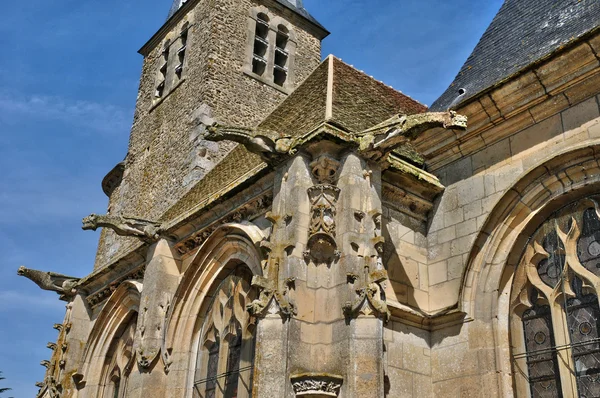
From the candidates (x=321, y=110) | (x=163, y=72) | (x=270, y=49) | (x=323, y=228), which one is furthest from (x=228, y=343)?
(x=163, y=72)

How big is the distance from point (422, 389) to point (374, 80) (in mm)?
5252

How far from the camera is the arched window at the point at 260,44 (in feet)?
56.3

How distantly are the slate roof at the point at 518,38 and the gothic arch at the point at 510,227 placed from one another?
1.09 meters

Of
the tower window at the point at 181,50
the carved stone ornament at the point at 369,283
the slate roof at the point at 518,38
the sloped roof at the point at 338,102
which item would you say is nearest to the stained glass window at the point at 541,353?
the carved stone ornament at the point at 369,283

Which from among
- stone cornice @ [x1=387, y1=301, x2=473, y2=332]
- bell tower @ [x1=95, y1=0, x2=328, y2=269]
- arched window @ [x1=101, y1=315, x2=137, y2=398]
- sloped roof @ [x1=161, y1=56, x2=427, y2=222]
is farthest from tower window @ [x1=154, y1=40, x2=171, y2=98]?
stone cornice @ [x1=387, y1=301, x2=473, y2=332]

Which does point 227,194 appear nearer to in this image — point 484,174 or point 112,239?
point 484,174

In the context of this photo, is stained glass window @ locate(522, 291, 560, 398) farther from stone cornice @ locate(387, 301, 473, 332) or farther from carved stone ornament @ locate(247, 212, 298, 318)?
carved stone ornament @ locate(247, 212, 298, 318)

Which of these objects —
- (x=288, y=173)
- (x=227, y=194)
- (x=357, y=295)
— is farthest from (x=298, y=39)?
(x=357, y=295)

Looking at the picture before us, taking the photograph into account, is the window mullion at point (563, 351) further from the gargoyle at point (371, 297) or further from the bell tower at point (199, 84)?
the bell tower at point (199, 84)

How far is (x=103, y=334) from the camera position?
1067 cm

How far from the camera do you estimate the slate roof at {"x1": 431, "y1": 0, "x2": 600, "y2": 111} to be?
7.20 meters

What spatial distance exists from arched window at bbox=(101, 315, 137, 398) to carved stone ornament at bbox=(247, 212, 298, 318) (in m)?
4.75

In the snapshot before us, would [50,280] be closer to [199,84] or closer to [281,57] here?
[199,84]

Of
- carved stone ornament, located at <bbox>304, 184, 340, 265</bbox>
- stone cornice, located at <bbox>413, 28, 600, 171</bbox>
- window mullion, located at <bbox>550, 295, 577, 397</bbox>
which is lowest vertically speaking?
window mullion, located at <bbox>550, 295, 577, 397</bbox>
